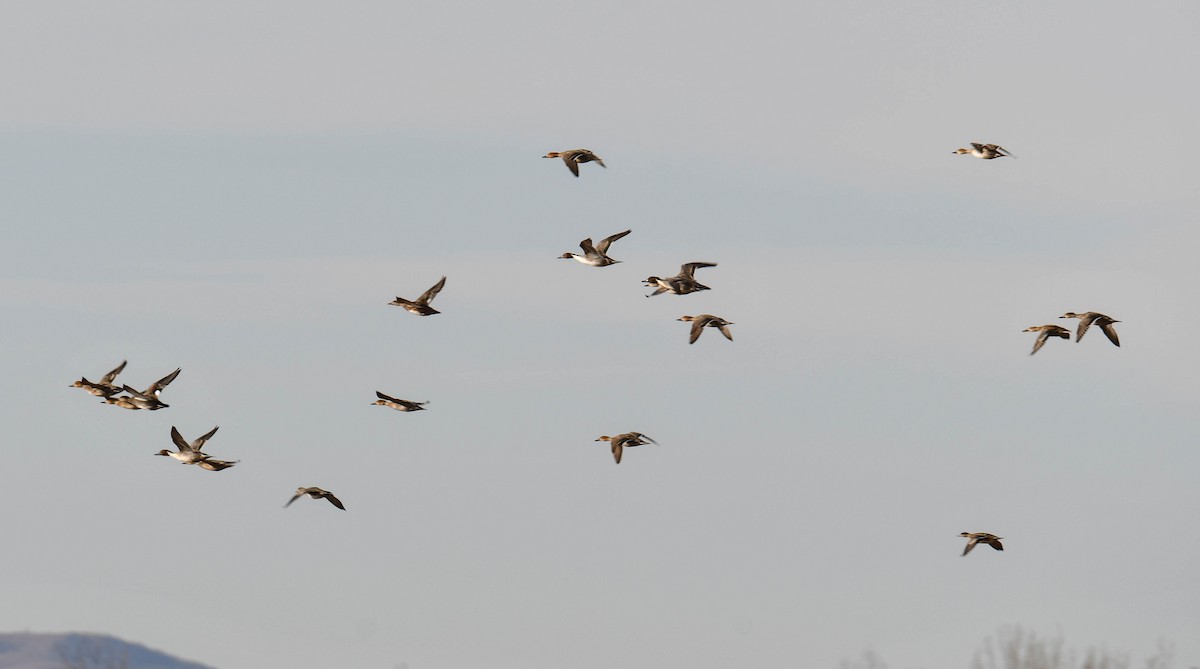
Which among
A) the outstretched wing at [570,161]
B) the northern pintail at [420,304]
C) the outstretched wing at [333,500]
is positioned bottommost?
the outstretched wing at [333,500]

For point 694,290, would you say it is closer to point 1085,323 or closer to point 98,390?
point 1085,323

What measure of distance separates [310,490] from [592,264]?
507 inches

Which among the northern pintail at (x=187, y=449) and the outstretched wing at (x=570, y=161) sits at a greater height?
the outstretched wing at (x=570, y=161)

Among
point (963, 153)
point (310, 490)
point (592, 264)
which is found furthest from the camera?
point (963, 153)

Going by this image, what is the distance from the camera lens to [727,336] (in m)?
79.4

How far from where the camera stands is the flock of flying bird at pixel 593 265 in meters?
79.0

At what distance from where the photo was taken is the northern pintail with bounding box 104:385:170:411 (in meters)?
84.6

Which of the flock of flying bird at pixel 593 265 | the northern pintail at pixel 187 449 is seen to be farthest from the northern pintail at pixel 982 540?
the northern pintail at pixel 187 449

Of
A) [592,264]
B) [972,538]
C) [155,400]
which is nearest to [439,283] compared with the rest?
[592,264]

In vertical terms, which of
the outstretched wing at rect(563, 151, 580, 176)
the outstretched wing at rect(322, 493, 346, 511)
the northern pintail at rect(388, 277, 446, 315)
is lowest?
the outstretched wing at rect(322, 493, 346, 511)

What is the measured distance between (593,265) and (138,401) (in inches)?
666

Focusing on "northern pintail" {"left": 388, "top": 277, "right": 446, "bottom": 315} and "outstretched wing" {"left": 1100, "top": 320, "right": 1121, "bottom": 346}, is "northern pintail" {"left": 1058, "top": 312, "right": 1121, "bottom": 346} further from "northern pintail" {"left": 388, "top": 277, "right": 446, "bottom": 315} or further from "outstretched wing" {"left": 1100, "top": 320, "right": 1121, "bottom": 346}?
"northern pintail" {"left": 388, "top": 277, "right": 446, "bottom": 315}

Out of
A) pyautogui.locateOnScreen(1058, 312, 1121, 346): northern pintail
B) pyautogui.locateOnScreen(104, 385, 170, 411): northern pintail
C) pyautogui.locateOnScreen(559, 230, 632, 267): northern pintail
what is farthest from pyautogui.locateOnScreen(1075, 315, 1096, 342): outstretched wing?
pyautogui.locateOnScreen(104, 385, 170, 411): northern pintail

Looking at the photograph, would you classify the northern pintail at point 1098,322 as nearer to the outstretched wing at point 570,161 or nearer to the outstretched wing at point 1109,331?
the outstretched wing at point 1109,331
